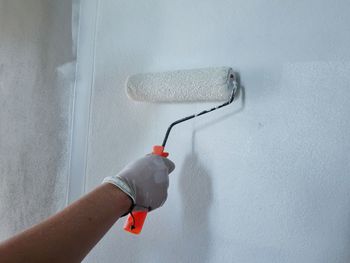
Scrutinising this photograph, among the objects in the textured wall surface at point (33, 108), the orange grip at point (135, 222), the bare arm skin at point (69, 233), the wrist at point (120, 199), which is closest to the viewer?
the bare arm skin at point (69, 233)

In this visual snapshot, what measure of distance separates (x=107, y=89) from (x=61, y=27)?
0.24 meters

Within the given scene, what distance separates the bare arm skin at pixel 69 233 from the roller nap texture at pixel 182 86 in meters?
0.31

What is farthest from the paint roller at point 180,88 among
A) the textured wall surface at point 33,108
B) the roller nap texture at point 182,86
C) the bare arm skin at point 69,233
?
the textured wall surface at point 33,108

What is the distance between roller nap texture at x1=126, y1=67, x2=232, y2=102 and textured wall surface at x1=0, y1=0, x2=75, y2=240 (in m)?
0.27

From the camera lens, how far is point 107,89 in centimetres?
104

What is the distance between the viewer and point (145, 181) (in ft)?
2.50

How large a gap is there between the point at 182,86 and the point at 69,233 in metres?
0.44

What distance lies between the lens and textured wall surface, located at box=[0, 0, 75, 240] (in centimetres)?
93

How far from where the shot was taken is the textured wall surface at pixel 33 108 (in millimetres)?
929

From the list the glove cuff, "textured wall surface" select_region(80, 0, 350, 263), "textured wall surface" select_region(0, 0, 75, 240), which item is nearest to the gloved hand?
the glove cuff

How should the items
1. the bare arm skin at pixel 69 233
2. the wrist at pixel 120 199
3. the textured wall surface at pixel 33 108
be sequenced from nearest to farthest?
1. the bare arm skin at pixel 69 233
2. the wrist at pixel 120 199
3. the textured wall surface at pixel 33 108

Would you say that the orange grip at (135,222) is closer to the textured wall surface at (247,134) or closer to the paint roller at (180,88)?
the paint roller at (180,88)

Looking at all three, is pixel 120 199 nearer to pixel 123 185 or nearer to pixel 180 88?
pixel 123 185

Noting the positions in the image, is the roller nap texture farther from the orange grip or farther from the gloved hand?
the orange grip
